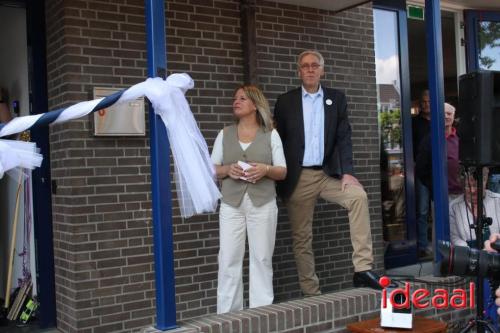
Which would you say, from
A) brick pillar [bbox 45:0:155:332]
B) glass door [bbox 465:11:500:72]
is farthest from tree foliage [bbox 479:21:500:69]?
brick pillar [bbox 45:0:155:332]

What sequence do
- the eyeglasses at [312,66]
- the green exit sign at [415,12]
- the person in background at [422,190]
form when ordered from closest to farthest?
1. the eyeglasses at [312,66]
2. the person in background at [422,190]
3. the green exit sign at [415,12]

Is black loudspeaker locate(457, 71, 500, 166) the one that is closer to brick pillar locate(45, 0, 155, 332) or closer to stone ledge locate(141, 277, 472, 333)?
stone ledge locate(141, 277, 472, 333)

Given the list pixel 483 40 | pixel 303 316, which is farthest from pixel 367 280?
pixel 483 40

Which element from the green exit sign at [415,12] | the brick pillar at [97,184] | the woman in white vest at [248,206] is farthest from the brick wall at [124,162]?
the green exit sign at [415,12]

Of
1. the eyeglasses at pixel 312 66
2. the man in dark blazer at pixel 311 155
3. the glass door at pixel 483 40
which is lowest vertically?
the man in dark blazer at pixel 311 155

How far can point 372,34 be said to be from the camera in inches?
248

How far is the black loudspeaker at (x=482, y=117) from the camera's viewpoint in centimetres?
416

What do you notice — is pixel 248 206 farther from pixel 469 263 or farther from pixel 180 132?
pixel 469 263

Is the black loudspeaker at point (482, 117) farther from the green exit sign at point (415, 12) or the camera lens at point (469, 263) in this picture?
the green exit sign at point (415, 12)

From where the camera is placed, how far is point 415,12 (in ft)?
22.5

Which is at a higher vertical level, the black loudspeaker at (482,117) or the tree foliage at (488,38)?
the tree foliage at (488,38)

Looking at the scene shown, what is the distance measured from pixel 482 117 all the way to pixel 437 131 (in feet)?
1.68

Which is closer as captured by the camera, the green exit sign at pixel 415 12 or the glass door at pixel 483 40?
the green exit sign at pixel 415 12

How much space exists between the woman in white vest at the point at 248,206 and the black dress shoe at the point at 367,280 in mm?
633
